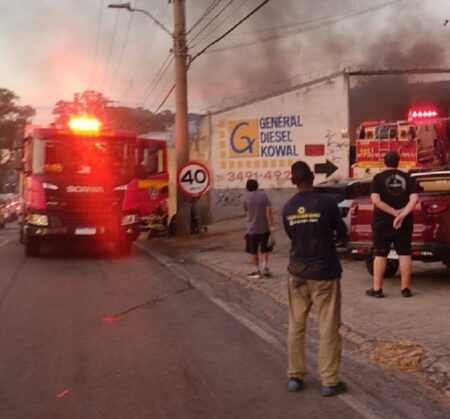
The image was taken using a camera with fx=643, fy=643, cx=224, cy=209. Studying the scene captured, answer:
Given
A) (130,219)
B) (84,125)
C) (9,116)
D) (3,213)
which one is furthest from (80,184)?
(9,116)

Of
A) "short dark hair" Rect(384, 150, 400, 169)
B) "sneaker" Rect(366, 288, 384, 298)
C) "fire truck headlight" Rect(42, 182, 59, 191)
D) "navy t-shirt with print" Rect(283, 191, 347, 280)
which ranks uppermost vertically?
"short dark hair" Rect(384, 150, 400, 169)

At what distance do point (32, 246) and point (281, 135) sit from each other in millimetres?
14110

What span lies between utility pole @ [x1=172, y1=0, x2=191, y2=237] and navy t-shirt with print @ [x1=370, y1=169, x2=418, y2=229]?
35.6 ft

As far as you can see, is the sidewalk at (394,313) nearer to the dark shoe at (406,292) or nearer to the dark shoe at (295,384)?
the dark shoe at (406,292)

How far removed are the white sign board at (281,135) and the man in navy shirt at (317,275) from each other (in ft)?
67.4

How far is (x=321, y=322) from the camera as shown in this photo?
15.6 feet

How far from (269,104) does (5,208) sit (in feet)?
58.7

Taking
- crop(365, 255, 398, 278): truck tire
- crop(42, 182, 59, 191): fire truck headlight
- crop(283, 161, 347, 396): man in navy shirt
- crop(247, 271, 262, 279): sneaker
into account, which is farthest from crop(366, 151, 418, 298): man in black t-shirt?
crop(42, 182, 59, 191): fire truck headlight

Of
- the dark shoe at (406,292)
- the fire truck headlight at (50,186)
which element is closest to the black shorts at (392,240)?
the dark shoe at (406,292)

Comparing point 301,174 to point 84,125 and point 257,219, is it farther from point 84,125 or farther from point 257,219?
point 84,125

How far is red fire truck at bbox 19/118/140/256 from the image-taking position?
13.4 meters

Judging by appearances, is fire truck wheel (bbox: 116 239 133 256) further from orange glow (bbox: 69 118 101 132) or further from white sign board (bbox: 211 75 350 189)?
white sign board (bbox: 211 75 350 189)

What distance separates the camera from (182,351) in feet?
19.6

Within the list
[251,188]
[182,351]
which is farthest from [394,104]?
[182,351]
